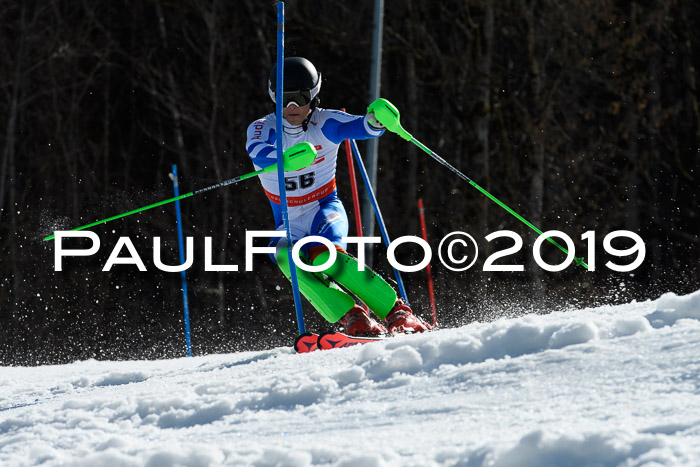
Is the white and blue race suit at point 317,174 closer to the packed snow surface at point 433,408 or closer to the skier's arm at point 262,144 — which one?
the skier's arm at point 262,144

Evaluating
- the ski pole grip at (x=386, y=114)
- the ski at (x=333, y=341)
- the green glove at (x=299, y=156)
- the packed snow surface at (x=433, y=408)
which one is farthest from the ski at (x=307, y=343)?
the ski pole grip at (x=386, y=114)

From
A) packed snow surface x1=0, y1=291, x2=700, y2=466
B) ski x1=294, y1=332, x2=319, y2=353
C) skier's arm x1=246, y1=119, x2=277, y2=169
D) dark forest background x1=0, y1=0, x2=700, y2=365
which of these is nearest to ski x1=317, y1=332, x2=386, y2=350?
ski x1=294, y1=332, x2=319, y2=353

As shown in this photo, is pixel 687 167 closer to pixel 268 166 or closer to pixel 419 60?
pixel 419 60

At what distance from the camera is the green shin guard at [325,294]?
4.64 m

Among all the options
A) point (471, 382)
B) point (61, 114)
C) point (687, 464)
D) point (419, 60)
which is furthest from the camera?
point (61, 114)

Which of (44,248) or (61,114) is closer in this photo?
(44,248)

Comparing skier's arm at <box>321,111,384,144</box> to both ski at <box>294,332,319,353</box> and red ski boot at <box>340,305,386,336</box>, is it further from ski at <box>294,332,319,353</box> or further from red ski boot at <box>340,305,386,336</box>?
ski at <box>294,332,319,353</box>

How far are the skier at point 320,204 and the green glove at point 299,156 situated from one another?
11 mm

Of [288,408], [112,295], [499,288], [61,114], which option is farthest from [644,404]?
[61,114]

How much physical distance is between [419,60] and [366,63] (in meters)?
1.68

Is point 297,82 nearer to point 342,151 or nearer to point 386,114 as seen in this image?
point 386,114

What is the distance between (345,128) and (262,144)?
1.53 feet

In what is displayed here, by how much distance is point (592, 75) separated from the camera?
13047mm

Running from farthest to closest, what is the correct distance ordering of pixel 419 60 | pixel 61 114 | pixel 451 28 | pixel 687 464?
pixel 61 114 < pixel 451 28 < pixel 419 60 < pixel 687 464
